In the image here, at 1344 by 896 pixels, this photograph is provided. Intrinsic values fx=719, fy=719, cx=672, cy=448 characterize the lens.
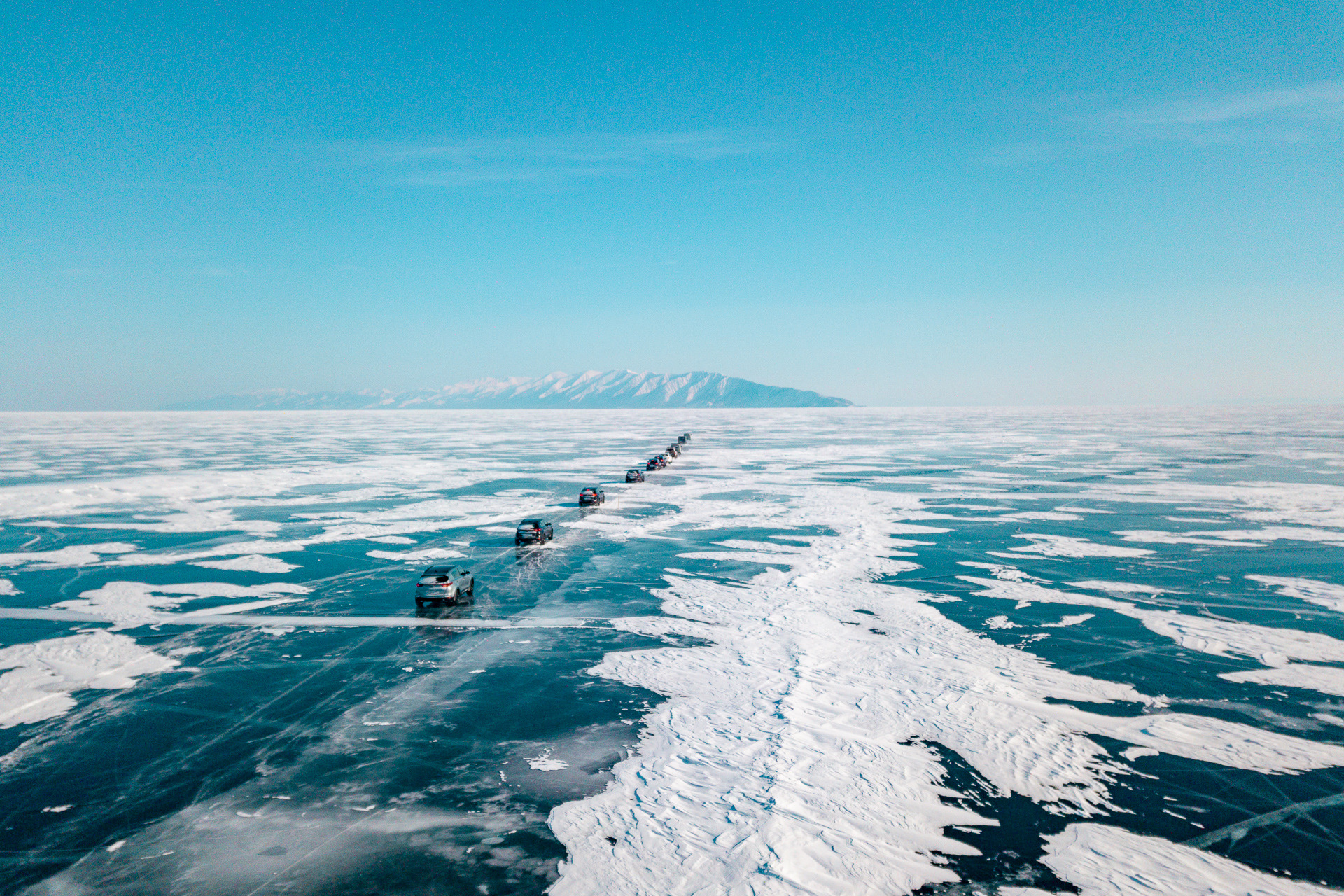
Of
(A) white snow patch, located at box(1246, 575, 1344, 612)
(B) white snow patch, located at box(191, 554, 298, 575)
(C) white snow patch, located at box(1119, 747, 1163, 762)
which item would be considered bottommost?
(B) white snow patch, located at box(191, 554, 298, 575)

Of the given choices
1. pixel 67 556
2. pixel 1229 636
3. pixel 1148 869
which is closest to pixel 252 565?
pixel 67 556

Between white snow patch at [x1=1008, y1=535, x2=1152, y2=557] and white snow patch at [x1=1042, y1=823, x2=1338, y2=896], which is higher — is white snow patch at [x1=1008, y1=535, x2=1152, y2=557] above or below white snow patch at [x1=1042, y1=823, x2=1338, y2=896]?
above

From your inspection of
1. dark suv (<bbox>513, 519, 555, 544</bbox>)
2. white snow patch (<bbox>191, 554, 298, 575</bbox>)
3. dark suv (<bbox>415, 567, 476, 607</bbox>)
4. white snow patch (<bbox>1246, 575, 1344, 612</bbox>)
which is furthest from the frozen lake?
dark suv (<bbox>513, 519, 555, 544</bbox>)

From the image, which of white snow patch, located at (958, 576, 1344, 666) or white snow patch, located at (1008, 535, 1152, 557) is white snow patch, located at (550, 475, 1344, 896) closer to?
→ white snow patch, located at (958, 576, 1344, 666)

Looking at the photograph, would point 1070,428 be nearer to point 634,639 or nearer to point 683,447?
point 683,447

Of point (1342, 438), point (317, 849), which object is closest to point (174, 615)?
point (317, 849)

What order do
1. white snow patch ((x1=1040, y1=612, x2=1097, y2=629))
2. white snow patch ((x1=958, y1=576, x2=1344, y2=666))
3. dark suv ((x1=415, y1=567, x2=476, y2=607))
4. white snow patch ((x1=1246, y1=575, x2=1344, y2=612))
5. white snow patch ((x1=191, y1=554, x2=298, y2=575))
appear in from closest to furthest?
white snow patch ((x1=958, y1=576, x2=1344, y2=666)) → white snow patch ((x1=1040, y1=612, x2=1097, y2=629)) → dark suv ((x1=415, y1=567, x2=476, y2=607)) → white snow patch ((x1=1246, y1=575, x2=1344, y2=612)) → white snow patch ((x1=191, y1=554, x2=298, y2=575))
